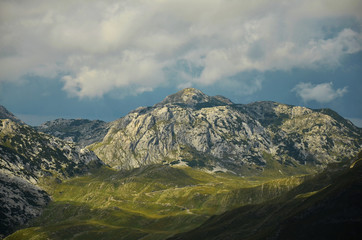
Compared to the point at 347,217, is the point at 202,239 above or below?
below

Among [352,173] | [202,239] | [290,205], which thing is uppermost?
[352,173]

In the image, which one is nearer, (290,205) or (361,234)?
(361,234)

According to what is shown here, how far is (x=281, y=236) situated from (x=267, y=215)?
7021 cm

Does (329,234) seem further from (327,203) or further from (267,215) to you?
(267,215)

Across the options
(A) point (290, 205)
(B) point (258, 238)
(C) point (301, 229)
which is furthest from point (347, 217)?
(A) point (290, 205)

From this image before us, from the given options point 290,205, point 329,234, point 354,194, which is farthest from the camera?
point 290,205

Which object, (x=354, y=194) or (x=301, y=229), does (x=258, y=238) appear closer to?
(x=301, y=229)

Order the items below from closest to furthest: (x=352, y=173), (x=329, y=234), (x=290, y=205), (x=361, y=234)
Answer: (x=361, y=234)
(x=329, y=234)
(x=352, y=173)
(x=290, y=205)

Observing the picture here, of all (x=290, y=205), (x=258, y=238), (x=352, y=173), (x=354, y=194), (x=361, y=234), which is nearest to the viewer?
(x=361, y=234)

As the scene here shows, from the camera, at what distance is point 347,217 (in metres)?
115

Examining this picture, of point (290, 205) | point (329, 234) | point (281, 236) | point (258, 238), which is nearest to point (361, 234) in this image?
point (329, 234)

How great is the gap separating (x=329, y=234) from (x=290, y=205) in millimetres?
77062

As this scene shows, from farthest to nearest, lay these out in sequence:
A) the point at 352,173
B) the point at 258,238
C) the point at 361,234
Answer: the point at 352,173
the point at 258,238
the point at 361,234

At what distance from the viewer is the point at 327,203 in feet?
429
